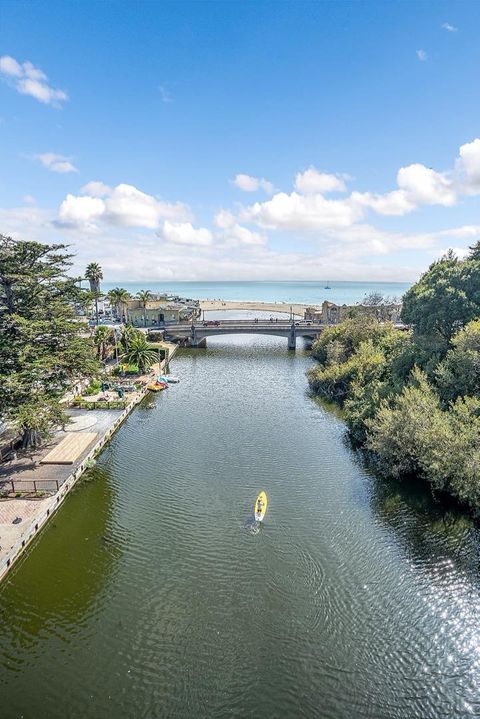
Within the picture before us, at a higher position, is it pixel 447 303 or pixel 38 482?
pixel 447 303

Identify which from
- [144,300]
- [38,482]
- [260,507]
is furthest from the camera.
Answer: [144,300]

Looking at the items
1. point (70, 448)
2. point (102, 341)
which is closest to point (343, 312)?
point (102, 341)

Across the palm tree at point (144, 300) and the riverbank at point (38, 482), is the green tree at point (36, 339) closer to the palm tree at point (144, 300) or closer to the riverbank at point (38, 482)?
the riverbank at point (38, 482)

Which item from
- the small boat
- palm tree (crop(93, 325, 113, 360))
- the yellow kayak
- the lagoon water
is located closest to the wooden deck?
the lagoon water

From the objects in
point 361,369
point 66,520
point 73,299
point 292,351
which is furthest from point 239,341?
point 66,520

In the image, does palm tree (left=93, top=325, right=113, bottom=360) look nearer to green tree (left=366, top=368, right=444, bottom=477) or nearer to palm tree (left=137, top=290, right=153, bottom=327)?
palm tree (left=137, top=290, right=153, bottom=327)

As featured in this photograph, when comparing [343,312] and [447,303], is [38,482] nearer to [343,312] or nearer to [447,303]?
[447,303]
